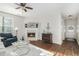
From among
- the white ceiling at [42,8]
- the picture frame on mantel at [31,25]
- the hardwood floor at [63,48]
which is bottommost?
the hardwood floor at [63,48]

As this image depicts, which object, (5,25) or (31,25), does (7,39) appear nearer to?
(5,25)

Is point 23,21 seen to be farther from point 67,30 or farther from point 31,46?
point 67,30

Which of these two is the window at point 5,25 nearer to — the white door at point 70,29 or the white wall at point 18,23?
the white wall at point 18,23

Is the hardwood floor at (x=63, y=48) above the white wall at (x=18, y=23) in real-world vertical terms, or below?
below

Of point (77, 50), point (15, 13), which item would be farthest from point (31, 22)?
point (77, 50)

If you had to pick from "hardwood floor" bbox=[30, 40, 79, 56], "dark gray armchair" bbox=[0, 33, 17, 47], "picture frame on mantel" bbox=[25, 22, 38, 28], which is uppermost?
"picture frame on mantel" bbox=[25, 22, 38, 28]

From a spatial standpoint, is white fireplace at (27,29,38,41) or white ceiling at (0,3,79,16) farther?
white fireplace at (27,29,38,41)

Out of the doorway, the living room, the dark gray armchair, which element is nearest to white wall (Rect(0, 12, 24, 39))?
the living room

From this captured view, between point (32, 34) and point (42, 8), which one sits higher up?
point (42, 8)

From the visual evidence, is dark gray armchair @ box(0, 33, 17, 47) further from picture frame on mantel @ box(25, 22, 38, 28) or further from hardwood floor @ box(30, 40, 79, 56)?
hardwood floor @ box(30, 40, 79, 56)

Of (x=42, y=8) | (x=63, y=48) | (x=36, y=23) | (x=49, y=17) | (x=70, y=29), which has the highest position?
(x=42, y=8)

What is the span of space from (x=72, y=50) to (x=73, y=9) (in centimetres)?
77

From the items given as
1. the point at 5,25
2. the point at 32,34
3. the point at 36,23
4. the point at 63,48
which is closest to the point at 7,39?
the point at 5,25

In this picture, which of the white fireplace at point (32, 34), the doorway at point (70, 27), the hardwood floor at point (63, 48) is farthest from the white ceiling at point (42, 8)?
the hardwood floor at point (63, 48)
